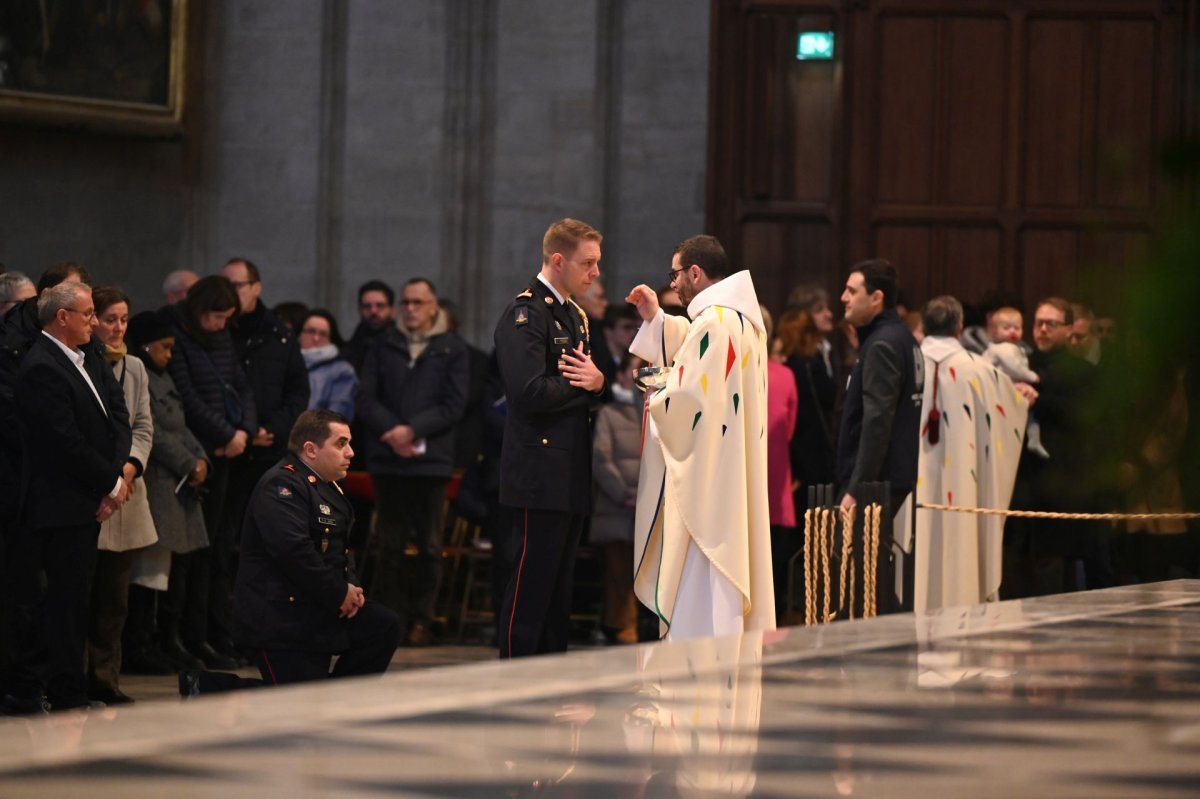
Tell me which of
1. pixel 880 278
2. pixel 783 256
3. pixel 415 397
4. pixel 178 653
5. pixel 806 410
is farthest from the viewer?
pixel 783 256

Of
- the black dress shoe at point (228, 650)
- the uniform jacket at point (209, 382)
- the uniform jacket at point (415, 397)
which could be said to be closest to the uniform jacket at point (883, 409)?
the uniform jacket at point (415, 397)

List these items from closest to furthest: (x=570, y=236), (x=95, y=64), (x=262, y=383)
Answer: (x=570, y=236) → (x=262, y=383) → (x=95, y=64)

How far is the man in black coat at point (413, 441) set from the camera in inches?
397

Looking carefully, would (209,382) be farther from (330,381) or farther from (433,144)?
(433,144)

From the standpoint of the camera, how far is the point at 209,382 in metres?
9.09

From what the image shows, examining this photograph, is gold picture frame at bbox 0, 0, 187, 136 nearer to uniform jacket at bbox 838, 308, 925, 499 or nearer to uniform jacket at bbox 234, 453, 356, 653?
uniform jacket at bbox 838, 308, 925, 499

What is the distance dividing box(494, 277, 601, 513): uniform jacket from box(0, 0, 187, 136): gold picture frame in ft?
20.3

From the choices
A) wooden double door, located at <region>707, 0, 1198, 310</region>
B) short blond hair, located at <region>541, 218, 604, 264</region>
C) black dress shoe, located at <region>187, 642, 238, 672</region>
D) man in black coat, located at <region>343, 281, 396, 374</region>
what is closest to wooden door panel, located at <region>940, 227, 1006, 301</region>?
wooden double door, located at <region>707, 0, 1198, 310</region>

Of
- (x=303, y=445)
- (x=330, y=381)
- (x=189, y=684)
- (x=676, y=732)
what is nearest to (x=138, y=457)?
(x=303, y=445)

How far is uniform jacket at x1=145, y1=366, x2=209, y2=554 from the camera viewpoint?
337 inches

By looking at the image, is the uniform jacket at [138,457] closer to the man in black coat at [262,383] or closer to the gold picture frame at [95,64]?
the man in black coat at [262,383]

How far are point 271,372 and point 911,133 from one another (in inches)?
229

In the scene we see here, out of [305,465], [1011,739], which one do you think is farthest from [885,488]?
[1011,739]

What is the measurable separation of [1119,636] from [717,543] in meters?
3.61
